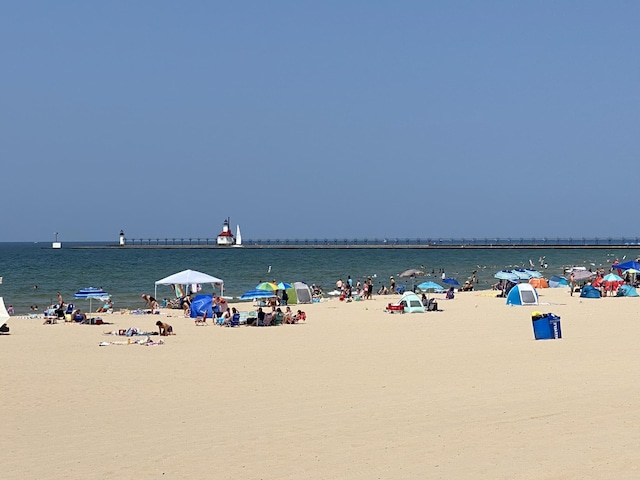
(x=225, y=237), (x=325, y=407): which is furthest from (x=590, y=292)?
(x=225, y=237)

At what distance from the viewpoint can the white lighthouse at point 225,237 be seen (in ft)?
549

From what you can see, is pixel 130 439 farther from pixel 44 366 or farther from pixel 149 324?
pixel 149 324

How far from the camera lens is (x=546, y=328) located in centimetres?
1916

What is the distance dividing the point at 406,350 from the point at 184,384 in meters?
5.96

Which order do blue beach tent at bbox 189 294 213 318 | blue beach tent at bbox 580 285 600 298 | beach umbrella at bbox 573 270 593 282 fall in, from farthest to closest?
beach umbrella at bbox 573 270 593 282, blue beach tent at bbox 580 285 600 298, blue beach tent at bbox 189 294 213 318

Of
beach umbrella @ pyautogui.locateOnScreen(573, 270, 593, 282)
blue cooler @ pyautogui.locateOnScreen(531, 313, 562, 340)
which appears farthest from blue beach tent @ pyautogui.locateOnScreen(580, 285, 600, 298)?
blue cooler @ pyautogui.locateOnScreen(531, 313, 562, 340)

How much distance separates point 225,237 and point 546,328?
150060 millimetres

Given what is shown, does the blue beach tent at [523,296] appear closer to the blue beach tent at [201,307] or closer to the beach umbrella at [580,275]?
the beach umbrella at [580,275]

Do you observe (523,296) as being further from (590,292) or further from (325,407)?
(325,407)

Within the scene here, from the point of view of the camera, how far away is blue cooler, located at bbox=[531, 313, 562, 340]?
19.2m

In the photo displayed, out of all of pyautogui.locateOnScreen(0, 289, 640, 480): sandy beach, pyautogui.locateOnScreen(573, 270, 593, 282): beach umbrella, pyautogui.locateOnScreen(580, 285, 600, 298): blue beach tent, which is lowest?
pyautogui.locateOnScreen(580, 285, 600, 298): blue beach tent

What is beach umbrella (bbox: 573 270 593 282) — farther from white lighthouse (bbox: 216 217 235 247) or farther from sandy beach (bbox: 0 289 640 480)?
white lighthouse (bbox: 216 217 235 247)

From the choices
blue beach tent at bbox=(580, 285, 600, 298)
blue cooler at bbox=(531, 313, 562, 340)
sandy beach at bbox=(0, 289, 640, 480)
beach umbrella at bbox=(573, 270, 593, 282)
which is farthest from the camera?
beach umbrella at bbox=(573, 270, 593, 282)

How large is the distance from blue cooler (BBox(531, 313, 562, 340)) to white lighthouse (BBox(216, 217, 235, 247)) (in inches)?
5891
